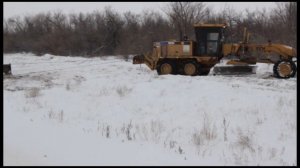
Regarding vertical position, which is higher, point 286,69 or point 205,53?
point 205,53

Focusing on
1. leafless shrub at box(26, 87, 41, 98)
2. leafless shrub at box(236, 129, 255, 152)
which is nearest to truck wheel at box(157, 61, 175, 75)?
leafless shrub at box(26, 87, 41, 98)

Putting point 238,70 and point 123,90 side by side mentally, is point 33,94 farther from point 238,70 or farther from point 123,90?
point 238,70

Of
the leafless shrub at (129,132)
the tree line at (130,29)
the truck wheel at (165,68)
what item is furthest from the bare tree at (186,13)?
the leafless shrub at (129,132)

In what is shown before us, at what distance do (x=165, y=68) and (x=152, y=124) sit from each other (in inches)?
437

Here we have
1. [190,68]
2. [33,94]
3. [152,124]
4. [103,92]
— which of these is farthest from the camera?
[190,68]

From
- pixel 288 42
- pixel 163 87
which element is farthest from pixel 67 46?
pixel 163 87

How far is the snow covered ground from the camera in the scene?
7012mm

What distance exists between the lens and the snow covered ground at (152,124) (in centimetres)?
701

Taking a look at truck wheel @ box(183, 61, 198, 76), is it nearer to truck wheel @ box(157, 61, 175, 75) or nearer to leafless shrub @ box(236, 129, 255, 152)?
truck wheel @ box(157, 61, 175, 75)

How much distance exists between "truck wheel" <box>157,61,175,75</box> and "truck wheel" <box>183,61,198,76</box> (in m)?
0.58

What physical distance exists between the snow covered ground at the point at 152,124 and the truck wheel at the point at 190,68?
3.84 metres

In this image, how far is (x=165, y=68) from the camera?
20562 mm

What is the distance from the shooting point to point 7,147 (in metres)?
7.40

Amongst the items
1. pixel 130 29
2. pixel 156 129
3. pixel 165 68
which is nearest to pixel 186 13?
pixel 130 29
